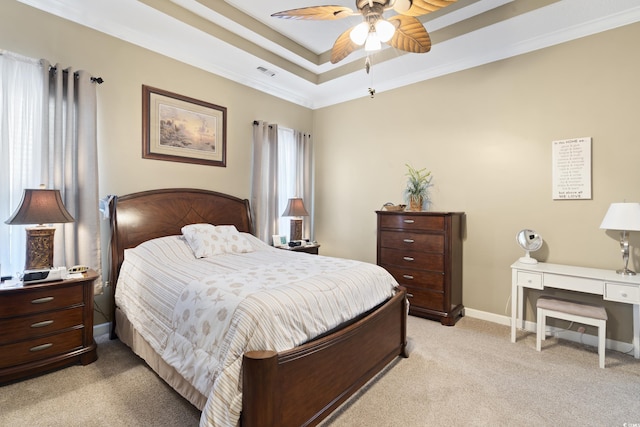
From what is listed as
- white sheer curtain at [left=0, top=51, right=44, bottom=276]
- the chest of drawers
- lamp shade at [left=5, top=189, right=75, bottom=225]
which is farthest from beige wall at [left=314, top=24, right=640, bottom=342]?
white sheer curtain at [left=0, top=51, right=44, bottom=276]

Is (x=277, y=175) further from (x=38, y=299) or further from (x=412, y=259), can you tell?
(x=38, y=299)

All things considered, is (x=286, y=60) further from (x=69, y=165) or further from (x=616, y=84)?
(x=616, y=84)

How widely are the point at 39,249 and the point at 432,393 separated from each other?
305 centimetres

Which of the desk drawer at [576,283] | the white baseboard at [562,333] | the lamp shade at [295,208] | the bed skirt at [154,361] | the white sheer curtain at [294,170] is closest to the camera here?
the bed skirt at [154,361]

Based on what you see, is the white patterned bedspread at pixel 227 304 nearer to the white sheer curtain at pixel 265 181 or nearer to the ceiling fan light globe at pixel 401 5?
the white sheer curtain at pixel 265 181

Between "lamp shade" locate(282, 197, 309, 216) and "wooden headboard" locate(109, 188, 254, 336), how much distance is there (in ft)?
1.92

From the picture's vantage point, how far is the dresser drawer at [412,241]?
3.32 metres

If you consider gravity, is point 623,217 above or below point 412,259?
above

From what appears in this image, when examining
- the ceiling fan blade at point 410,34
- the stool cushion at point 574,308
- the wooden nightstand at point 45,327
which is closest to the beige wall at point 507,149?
the stool cushion at point 574,308

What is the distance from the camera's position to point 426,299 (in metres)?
3.41

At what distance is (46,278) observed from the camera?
2.19 metres

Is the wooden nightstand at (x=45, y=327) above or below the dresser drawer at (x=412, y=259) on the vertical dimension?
below

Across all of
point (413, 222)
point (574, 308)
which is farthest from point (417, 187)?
point (574, 308)

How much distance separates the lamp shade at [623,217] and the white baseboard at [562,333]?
3.60 ft
